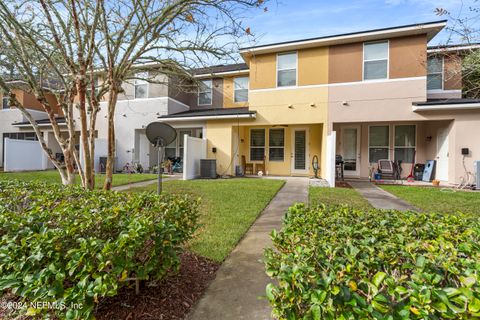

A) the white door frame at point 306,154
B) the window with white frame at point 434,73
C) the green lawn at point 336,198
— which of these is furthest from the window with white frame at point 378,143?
the green lawn at point 336,198

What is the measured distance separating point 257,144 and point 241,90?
358cm

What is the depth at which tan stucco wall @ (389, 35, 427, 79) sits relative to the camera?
1015 cm

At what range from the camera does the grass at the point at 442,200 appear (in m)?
6.00

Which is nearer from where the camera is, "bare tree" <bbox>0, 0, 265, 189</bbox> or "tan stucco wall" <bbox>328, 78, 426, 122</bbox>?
"bare tree" <bbox>0, 0, 265, 189</bbox>

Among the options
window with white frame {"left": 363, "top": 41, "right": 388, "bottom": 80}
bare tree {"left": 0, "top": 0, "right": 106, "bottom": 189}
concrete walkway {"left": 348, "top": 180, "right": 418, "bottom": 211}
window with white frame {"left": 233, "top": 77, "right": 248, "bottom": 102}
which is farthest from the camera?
window with white frame {"left": 233, "top": 77, "right": 248, "bottom": 102}

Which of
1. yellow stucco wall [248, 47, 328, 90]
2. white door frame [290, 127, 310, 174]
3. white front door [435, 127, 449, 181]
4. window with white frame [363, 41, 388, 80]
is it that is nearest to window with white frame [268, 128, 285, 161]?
white door frame [290, 127, 310, 174]

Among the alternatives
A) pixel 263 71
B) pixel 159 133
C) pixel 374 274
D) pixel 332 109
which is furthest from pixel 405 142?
pixel 374 274

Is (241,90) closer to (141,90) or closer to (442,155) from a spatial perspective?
(141,90)

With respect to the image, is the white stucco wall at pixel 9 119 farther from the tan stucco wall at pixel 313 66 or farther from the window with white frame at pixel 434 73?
the window with white frame at pixel 434 73

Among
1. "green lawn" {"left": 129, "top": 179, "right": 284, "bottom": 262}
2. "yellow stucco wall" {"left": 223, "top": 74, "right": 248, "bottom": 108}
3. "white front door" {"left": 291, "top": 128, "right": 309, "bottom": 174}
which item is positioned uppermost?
"yellow stucco wall" {"left": 223, "top": 74, "right": 248, "bottom": 108}

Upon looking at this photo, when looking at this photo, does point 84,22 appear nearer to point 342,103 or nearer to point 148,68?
point 148,68

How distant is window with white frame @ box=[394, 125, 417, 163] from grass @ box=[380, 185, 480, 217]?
404 cm

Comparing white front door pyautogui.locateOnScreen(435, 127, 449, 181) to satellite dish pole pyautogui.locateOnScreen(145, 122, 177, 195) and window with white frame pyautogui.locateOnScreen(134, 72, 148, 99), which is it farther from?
window with white frame pyautogui.locateOnScreen(134, 72, 148, 99)

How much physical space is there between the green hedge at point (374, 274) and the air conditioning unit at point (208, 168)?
33.5 ft
